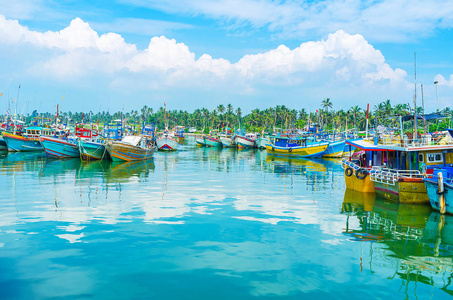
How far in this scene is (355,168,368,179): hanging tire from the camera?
26773 millimetres

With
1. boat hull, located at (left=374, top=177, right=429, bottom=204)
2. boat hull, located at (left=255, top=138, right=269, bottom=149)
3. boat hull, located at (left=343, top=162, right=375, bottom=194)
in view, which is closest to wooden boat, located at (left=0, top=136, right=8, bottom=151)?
boat hull, located at (left=255, top=138, right=269, bottom=149)

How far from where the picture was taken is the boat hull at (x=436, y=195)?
761 inches

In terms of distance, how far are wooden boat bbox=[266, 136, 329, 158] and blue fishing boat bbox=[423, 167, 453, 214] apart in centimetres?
4365

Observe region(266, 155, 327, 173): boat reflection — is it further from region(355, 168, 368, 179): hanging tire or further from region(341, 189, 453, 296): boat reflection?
region(341, 189, 453, 296): boat reflection

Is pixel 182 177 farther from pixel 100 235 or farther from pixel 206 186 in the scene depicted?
pixel 100 235

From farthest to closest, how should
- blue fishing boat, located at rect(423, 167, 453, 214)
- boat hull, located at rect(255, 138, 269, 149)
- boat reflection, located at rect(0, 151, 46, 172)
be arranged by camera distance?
boat hull, located at rect(255, 138, 269, 149) < boat reflection, located at rect(0, 151, 46, 172) < blue fishing boat, located at rect(423, 167, 453, 214)

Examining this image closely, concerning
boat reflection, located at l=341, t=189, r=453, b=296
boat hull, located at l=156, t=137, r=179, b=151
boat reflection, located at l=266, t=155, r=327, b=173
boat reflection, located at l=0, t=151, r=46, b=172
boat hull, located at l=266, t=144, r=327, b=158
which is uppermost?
boat hull, located at l=156, t=137, r=179, b=151

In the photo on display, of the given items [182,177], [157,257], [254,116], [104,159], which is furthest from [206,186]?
[254,116]

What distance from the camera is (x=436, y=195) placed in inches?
792

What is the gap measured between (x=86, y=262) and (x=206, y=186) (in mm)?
17977

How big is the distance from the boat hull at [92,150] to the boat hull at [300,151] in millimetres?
32538

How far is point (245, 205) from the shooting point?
22797 millimetres

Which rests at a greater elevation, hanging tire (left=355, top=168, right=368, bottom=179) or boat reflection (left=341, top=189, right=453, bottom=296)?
hanging tire (left=355, top=168, right=368, bottom=179)

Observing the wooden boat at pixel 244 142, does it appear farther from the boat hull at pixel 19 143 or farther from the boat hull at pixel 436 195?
the boat hull at pixel 436 195
